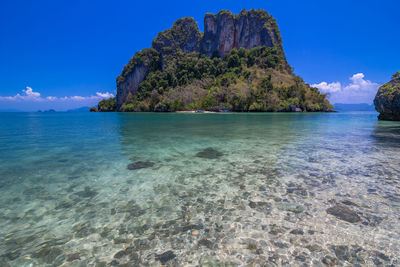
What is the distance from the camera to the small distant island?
11288cm

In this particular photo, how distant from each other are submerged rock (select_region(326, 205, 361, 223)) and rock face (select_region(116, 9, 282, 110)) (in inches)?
6702

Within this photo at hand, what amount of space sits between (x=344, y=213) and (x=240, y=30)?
18729cm

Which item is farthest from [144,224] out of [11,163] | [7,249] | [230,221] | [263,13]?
[263,13]

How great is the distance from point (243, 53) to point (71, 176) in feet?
544

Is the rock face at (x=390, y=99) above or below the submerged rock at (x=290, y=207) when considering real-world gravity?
above

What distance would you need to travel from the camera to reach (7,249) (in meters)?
3.68

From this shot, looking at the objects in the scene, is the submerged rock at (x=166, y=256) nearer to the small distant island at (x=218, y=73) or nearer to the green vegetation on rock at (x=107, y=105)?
the small distant island at (x=218, y=73)

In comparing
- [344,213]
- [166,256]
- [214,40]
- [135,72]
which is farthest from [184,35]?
[166,256]

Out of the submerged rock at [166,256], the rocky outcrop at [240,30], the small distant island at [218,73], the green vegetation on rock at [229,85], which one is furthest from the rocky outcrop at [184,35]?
the submerged rock at [166,256]

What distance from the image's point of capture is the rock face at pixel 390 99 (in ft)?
112

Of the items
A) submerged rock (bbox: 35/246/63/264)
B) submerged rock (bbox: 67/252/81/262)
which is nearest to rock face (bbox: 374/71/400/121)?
submerged rock (bbox: 67/252/81/262)

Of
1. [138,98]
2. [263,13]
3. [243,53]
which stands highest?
[263,13]

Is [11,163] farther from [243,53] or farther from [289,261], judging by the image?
[243,53]

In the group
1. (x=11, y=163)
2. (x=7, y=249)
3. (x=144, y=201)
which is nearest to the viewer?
(x=7, y=249)
